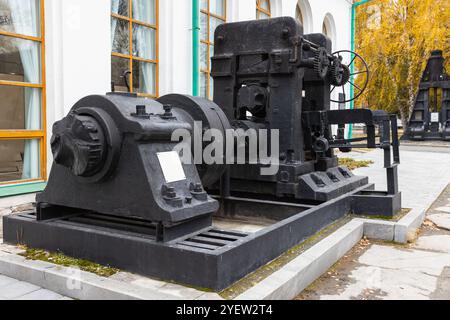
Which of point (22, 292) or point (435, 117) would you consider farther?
point (435, 117)

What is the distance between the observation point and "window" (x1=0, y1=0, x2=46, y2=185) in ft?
18.2

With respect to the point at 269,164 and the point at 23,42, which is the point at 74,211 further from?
the point at 23,42

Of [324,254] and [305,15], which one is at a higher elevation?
[305,15]

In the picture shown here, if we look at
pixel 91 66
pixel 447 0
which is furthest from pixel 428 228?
pixel 447 0

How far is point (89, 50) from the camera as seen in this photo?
6273 millimetres

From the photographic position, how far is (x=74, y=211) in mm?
3426

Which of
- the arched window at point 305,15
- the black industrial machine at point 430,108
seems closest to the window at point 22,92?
the arched window at point 305,15

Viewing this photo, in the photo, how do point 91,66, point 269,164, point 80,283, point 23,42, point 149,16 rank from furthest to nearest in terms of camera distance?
point 149,16
point 91,66
point 23,42
point 269,164
point 80,283

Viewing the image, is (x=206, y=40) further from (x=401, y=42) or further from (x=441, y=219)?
(x=401, y=42)

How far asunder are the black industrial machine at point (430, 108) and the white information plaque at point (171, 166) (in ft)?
64.2

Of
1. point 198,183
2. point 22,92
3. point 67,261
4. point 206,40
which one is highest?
point 206,40

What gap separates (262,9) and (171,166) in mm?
9641

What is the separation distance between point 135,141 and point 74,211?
1034 millimetres

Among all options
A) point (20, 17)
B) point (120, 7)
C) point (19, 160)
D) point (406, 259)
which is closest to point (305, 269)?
point (406, 259)
